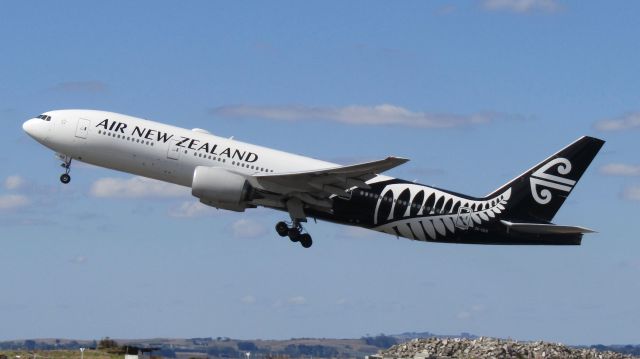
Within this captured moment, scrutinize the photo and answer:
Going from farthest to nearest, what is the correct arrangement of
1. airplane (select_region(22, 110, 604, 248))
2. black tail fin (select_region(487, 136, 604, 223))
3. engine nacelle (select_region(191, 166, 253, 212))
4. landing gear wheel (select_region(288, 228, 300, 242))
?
1. black tail fin (select_region(487, 136, 604, 223))
2. landing gear wheel (select_region(288, 228, 300, 242))
3. airplane (select_region(22, 110, 604, 248))
4. engine nacelle (select_region(191, 166, 253, 212))

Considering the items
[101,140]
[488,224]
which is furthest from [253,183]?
[488,224]

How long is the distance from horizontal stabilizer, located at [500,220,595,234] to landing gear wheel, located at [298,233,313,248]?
1070 cm

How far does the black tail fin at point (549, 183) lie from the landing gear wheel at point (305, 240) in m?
10.4

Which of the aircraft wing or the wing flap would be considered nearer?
the wing flap

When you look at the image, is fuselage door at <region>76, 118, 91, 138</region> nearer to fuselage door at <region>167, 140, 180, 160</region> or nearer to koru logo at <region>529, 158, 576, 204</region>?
fuselage door at <region>167, 140, 180, 160</region>

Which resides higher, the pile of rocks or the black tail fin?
the black tail fin

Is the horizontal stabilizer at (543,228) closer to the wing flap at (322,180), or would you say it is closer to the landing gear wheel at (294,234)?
the wing flap at (322,180)

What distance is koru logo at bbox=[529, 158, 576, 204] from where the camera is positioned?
2507 inches

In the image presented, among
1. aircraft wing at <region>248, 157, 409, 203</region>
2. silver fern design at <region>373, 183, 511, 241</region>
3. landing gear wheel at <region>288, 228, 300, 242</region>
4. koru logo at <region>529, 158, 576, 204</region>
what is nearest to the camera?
aircraft wing at <region>248, 157, 409, 203</region>

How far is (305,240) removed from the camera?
63.0 m

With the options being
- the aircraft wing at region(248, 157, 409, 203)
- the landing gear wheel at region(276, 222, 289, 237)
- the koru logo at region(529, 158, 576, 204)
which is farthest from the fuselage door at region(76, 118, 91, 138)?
the koru logo at region(529, 158, 576, 204)

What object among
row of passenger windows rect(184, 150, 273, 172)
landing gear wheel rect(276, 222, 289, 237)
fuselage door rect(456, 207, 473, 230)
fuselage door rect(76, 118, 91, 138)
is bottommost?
landing gear wheel rect(276, 222, 289, 237)

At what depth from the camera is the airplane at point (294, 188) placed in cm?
5941

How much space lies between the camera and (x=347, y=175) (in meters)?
57.8
